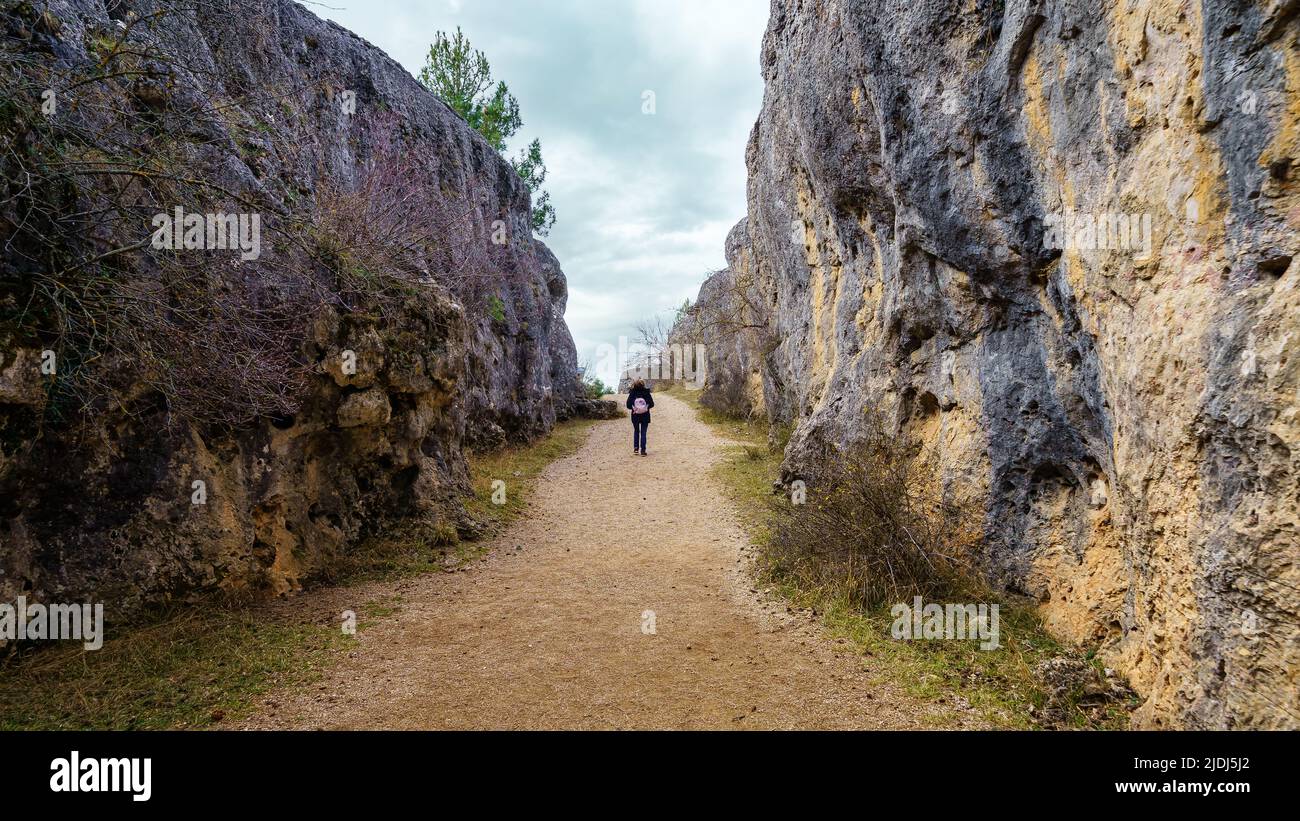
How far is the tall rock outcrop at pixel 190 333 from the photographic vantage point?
4477 mm

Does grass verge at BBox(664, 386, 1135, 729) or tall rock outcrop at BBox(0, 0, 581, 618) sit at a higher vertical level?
tall rock outcrop at BBox(0, 0, 581, 618)

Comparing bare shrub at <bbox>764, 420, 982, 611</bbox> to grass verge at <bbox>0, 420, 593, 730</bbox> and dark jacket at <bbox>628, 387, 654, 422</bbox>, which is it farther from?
dark jacket at <bbox>628, 387, 654, 422</bbox>

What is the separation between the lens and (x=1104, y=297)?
4199 mm

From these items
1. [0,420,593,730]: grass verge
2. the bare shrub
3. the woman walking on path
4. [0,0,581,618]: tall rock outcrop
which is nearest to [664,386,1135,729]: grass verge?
the bare shrub

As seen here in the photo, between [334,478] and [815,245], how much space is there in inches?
350

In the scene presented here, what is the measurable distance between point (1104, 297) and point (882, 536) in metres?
2.74

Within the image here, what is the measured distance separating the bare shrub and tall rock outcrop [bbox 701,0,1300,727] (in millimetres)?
340

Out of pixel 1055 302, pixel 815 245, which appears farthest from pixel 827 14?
pixel 1055 302

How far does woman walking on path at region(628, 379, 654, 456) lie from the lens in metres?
15.0

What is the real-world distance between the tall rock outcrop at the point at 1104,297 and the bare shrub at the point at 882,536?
13.4 inches

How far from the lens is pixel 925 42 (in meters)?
6.04

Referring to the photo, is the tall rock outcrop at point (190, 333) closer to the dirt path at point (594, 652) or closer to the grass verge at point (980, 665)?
the dirt path at point (594, 652)

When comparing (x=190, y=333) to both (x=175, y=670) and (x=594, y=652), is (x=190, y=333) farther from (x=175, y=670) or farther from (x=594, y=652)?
(x=594, y=652)
